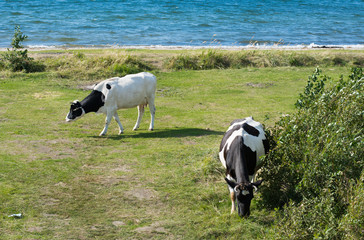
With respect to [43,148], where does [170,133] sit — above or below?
below

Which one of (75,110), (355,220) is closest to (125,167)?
(75,110)

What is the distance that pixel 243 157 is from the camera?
31.7 feet

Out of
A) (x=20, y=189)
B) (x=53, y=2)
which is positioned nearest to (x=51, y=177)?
(x=20, y=189)

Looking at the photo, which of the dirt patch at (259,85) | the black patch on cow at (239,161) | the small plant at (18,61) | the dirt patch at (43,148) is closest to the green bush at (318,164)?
the black patch on cow at (239,161)

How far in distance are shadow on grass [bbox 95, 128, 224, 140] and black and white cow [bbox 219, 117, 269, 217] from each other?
5106mm

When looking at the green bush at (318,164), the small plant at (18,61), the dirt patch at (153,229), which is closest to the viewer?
the green bush at (318,164)

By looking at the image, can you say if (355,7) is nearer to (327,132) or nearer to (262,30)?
(262,30)

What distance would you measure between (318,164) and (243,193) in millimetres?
1486

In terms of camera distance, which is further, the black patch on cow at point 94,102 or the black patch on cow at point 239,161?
the black patch on cow at point 94,102

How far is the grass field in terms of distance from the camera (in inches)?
370

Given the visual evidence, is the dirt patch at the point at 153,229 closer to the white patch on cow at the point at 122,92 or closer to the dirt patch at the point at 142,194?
the dirt patch at the point at 142,194

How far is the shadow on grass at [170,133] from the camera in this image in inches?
632

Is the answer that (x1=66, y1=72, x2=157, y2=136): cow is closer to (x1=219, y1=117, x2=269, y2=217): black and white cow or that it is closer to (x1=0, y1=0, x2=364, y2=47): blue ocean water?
(x1=219, y1=117, x2=269, y2=217): black and white cow

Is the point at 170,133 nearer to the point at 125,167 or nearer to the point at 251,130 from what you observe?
the point at 125,167
